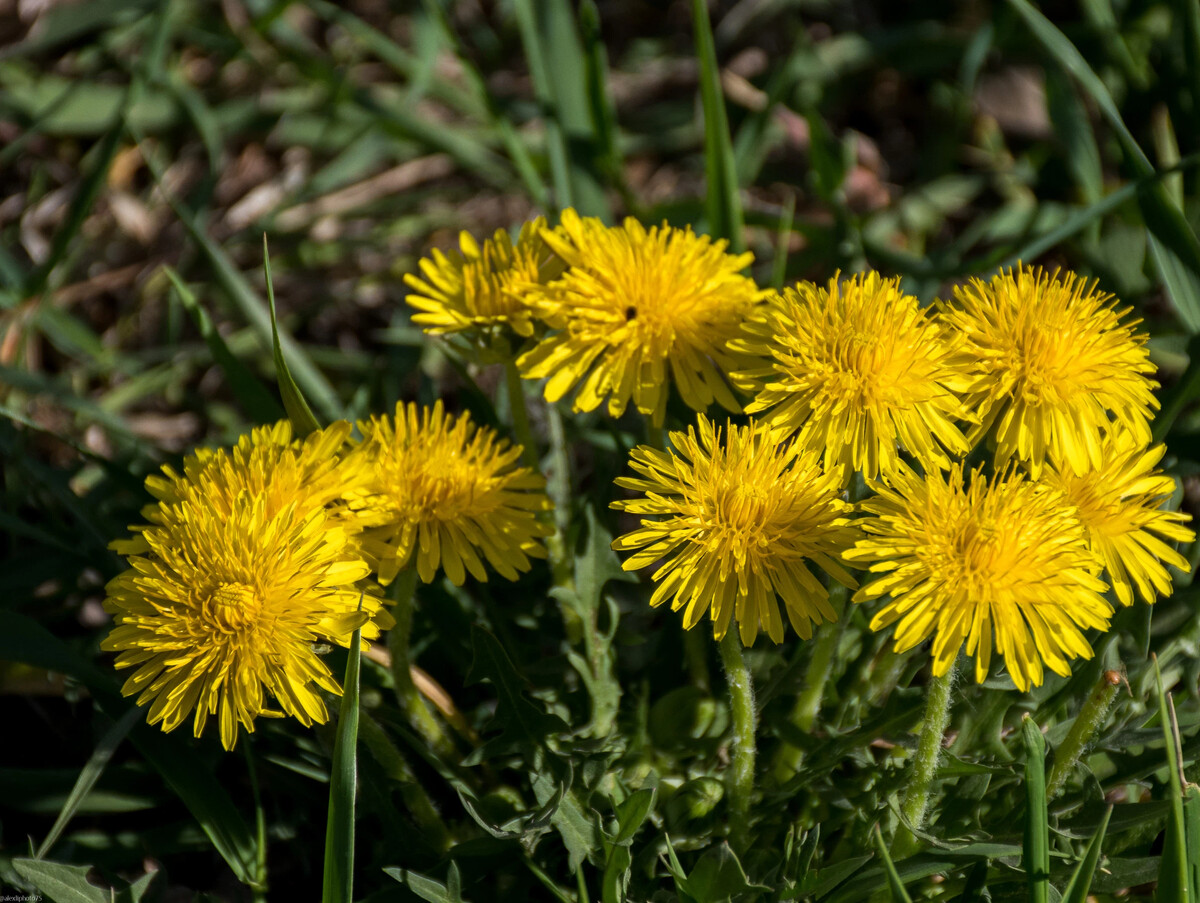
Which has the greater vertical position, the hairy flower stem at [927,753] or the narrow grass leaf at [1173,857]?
the hairy flower stem at [927,753]

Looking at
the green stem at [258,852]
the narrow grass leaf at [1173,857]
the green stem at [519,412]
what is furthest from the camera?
the green stem at [519,412]

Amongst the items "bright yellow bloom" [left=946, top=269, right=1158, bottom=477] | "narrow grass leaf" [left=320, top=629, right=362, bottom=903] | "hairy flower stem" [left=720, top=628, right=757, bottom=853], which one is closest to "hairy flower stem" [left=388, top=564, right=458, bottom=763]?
"narrow grass leaf" [left=320, top=629, right=362, bottom=903]

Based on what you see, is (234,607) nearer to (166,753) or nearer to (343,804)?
(343,804)

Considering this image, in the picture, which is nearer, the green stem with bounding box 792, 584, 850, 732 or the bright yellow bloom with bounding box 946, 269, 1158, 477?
the bright yellow bloom with bounding box 946, 269, 1158, 477

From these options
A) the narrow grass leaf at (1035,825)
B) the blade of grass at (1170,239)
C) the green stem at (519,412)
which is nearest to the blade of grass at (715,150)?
the blade of grass at (1170,239)

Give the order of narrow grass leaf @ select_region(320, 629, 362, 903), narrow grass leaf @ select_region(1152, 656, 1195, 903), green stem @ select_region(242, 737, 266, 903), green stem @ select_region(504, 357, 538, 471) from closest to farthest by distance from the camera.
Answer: narrow grass leaf @ select_region(1152, 656, 1195, 903)
narrow grass leaf @ select_region(320, 629, 362, 903)
green stem @ select_region(242, 737, 266, 903)
green stem @ select_region(504, 357, 538, 471)

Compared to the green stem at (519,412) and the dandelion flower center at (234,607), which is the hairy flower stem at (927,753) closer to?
the green stem at (519,412)

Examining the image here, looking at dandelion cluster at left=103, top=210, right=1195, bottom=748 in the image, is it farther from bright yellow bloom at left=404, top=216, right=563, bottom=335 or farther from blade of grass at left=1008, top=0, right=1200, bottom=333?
blade of grass at left=1008, top=0, right=1200, bottom=333
